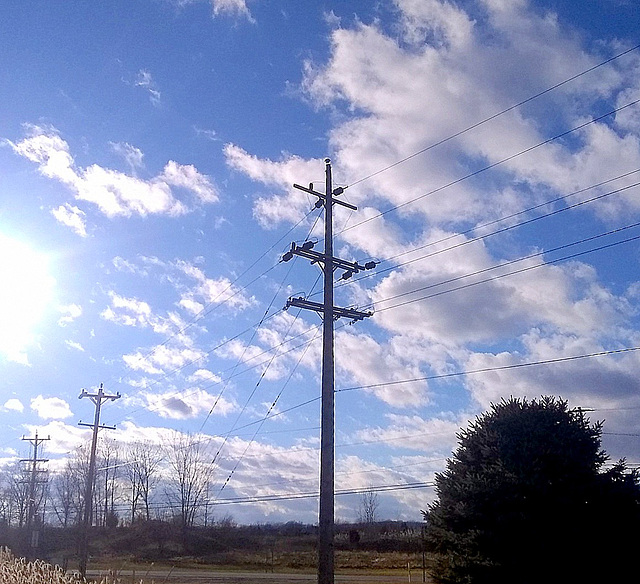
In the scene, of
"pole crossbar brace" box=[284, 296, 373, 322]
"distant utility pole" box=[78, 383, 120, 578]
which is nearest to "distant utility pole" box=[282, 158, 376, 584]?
"pole crossbar brace" box=[284, 296, 373, 322]

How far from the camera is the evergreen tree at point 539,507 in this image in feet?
54.2

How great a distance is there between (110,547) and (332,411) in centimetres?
7291

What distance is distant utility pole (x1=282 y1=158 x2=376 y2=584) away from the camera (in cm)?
1673

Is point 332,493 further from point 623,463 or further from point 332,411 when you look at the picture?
point 623,463

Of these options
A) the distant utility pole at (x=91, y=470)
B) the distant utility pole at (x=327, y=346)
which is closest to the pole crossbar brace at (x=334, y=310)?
the distant utility pole at (x=327, y=346)

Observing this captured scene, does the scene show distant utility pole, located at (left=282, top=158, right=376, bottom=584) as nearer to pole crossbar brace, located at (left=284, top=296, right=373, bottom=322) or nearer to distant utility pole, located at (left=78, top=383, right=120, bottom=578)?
pole crossbar brace, located at (left=284, top=296, right=373, bottom=322)

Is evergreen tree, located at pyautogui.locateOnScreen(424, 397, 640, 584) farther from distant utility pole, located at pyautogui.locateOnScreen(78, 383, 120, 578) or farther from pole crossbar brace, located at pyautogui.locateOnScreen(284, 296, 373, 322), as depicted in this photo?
distant utility pole, located at pyautogui.locateOnScreen(78, 383, 120, 578)

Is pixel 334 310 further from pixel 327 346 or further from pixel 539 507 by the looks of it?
pixel 539 507

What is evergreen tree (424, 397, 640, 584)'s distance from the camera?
1652cm

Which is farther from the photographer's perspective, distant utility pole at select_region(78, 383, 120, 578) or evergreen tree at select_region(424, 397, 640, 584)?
distant utility pole at select_region(78, 383, 120, 578)

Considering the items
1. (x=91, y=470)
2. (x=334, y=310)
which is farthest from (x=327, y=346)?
(x=91, y=470)

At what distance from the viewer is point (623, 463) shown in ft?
57.5

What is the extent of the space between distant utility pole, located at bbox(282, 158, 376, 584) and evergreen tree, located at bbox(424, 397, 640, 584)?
3331 mm

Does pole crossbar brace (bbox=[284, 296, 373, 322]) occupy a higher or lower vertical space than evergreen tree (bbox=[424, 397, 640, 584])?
higher
